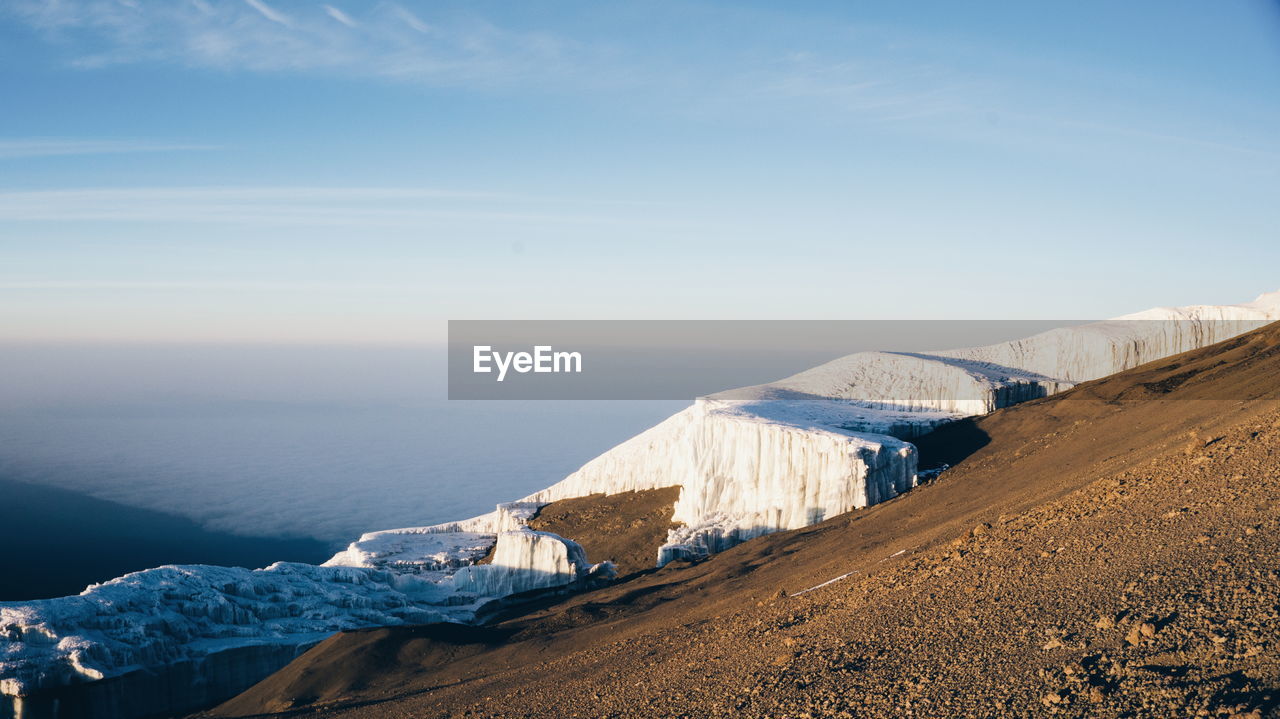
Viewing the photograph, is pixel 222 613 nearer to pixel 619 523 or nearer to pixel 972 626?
pixel 619 523

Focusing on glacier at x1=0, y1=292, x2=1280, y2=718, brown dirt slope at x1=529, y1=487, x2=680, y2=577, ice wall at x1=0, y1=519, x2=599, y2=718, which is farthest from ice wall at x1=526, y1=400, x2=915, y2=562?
ice wall at x1=0, y1=519, x2=599, y2=718

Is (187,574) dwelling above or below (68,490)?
above

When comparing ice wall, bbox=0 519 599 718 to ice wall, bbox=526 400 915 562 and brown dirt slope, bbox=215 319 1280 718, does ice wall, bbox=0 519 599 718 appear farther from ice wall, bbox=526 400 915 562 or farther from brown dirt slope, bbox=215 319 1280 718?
ice wall, bbox=526 400 915 562

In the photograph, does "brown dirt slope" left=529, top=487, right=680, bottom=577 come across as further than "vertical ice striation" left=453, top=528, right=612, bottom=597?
Yes

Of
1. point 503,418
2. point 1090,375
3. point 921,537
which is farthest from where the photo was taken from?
point 503,418

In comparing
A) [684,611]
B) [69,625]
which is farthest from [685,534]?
[69,625]

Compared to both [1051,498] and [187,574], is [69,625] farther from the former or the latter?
[1051,498]
